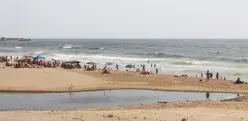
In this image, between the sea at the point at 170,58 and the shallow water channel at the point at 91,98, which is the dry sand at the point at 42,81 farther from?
the sea at the point at 170,58

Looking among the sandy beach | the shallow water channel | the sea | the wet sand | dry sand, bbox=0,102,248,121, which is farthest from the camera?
the sea

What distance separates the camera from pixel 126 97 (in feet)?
108

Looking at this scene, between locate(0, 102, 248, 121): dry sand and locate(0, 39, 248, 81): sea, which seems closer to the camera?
locate(0, 102, 248, 121): dry sand

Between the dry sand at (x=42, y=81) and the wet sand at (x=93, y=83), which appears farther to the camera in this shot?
the wet sand at (x=93, y=83)

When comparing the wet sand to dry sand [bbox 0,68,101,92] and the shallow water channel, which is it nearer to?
dry sand [bbox 0,68,101,92]

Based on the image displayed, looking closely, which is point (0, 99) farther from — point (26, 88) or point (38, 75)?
point (38, 75)

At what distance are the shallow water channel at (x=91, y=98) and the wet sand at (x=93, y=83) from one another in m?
1.98

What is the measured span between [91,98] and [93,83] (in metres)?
7.86

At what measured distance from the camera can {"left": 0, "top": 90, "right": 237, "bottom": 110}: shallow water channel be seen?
28.2 metres

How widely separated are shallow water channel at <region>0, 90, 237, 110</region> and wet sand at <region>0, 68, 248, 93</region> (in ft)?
6.51

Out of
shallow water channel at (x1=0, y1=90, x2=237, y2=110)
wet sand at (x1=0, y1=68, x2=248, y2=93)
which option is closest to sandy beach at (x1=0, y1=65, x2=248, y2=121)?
wet sand at (x1=0, y1=68, x2=248, y2=93)

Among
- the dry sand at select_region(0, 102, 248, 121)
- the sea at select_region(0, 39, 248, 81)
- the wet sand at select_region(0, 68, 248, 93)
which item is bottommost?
the sea at select_region(0, 39, 248, 81)

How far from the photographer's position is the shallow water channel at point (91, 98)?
2817cm

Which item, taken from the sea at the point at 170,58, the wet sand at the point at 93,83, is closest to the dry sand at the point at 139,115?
the wet sand at the point at 93,83
